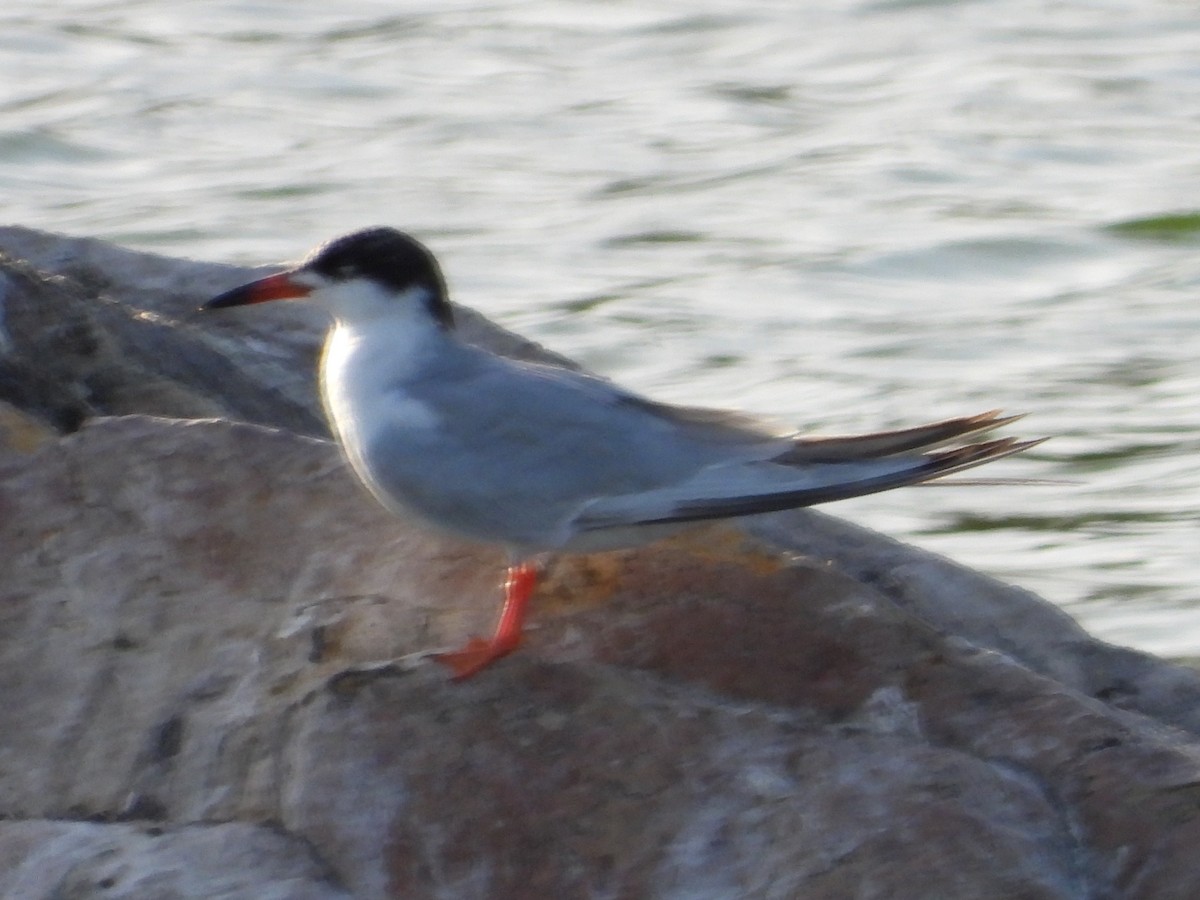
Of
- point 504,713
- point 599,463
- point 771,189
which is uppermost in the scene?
point 599,463

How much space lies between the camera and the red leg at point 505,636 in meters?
4.46

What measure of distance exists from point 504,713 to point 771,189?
10.2m

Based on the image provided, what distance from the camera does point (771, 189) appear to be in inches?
561

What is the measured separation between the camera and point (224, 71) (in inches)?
643

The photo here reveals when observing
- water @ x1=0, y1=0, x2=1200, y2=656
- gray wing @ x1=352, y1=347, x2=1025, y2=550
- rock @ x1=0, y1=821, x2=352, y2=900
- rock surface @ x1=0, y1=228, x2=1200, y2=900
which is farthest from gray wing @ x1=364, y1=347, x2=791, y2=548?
water @ x1=0, y1=0, x2=1200, y2=656

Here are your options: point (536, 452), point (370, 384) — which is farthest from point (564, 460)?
point (370, 384)

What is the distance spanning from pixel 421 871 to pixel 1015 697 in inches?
51.4

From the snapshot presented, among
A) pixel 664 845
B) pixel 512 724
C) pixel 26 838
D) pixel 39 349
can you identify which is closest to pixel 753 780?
pixel 664 845

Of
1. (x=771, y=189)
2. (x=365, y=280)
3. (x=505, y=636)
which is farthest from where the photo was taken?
(x=771, y=189)

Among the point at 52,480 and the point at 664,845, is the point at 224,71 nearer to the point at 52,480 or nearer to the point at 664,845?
the point at 52,480

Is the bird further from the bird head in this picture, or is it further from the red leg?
the bird head

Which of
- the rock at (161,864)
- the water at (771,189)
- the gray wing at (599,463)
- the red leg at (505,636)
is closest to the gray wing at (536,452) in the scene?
the gray wing at (599,463)

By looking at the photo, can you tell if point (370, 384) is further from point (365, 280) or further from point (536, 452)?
point (536, 452)

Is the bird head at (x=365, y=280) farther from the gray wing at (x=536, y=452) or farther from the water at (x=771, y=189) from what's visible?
the water at (x=771, y=189)
